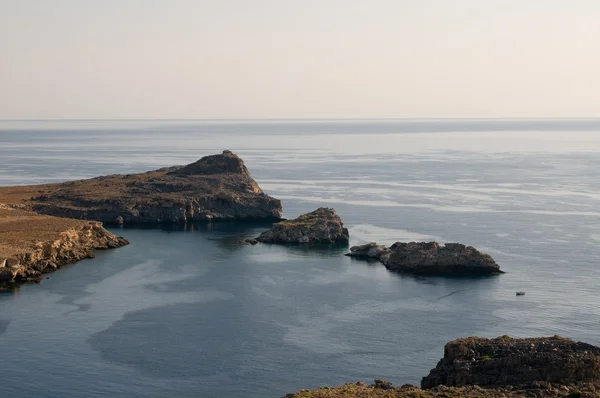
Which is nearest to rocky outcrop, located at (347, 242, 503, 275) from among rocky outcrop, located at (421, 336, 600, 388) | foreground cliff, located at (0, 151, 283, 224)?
rocky outcrop, located at (421, 336, 600, 388)

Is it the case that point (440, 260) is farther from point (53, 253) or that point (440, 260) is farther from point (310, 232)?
point (53, 253)

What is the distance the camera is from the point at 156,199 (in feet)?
522

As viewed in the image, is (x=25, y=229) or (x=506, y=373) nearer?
(x=506, y=373)

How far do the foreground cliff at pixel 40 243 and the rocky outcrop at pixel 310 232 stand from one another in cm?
2453

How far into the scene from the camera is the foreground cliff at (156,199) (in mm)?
154000

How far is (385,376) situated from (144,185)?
107 metres

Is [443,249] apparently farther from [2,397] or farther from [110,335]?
[2,397]

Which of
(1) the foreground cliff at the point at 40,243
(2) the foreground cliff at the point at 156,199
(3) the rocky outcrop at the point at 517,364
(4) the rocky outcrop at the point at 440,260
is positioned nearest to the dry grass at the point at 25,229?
(1) the foreground cliff at the point at 40,243

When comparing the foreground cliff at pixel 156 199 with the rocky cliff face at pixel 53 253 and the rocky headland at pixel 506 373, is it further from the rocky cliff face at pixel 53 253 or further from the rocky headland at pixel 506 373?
the rocky headland at pixel 506 373

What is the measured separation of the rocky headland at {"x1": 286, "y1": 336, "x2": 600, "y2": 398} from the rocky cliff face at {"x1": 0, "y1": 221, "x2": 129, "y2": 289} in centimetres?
5859

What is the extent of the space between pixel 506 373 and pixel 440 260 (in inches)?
2082

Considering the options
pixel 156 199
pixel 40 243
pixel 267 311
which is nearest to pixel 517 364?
pixel 267 311

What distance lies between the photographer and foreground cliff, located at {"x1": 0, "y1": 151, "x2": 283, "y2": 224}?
15400 centimetres

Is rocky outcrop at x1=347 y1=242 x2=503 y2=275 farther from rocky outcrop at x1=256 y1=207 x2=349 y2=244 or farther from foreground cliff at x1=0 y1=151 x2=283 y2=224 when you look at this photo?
foreground cliff at x1=0 y1=151 x2=283 y2=224
